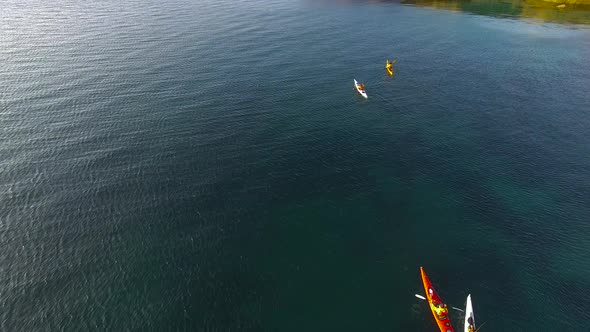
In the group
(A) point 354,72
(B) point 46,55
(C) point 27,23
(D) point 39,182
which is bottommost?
(D) point 39,182

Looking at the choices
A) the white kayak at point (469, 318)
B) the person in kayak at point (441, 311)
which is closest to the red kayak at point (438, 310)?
the person in kayak at point (441, 311)

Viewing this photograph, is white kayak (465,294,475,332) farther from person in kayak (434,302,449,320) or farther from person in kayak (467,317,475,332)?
person in kayak (434,302,449,320)

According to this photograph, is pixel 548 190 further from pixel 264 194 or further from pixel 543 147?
pixel 264 194

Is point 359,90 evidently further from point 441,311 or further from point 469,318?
point 469,318

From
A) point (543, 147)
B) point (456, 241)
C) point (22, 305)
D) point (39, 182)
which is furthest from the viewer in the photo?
point (543, 147)

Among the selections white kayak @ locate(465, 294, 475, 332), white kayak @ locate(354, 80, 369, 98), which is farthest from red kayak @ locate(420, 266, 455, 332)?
white kayak @ locate(354, 80, 369, 98)

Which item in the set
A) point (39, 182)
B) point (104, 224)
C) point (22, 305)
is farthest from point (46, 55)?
point (22, 305)

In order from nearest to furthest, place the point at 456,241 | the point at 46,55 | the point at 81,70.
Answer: the point at 456,241 < the point at 81,70 < the point at 46,55
